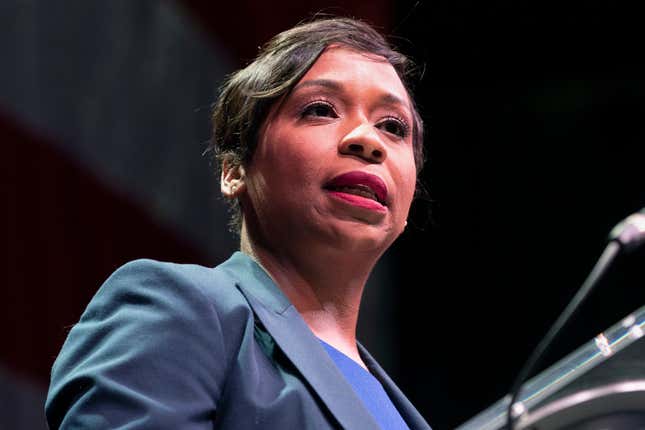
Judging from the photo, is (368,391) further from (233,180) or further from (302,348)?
(233,180)

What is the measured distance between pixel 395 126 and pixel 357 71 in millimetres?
100

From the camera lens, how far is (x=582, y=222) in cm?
332

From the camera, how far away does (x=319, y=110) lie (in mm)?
1347

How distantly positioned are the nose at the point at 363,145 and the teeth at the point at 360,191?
41 millimetres

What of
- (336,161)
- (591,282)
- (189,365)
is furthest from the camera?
(336,161)

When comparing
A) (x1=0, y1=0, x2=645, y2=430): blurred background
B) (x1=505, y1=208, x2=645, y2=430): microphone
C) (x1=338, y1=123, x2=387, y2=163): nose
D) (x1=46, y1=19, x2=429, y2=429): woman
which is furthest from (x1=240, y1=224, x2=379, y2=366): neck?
→ (x1=0, y1=0, x2=645, y2=430): blurred background

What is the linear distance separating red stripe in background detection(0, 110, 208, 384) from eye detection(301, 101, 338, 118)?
995 mm

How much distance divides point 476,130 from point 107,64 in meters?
1.50

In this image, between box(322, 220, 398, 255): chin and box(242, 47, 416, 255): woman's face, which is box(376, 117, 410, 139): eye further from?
box(322, 220, 398, 255): chin

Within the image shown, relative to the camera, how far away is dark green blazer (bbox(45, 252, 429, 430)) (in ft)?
3.07

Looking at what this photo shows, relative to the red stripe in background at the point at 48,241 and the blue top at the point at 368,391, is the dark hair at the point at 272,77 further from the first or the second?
the red stripe in background at the point at 48,241

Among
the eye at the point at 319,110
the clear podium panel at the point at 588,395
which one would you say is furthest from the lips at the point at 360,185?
the clear podium panel at the point at 588,395

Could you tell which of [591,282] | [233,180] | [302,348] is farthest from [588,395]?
[233,180]

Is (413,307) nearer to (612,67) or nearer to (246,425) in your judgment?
(612,67)
